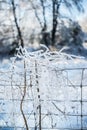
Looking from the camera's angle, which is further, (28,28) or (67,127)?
(28,28)

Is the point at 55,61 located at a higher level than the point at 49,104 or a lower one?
higher

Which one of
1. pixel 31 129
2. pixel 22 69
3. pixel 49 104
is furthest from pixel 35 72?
pixel 31 129

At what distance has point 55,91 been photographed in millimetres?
1762

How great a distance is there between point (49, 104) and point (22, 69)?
9.0 inches

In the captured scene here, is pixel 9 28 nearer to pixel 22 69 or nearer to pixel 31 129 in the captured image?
pixel 31 129

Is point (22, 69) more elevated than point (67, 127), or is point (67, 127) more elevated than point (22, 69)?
point (22, 69)

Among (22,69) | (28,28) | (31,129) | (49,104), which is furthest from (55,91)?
(28,28)

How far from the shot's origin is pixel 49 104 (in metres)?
1.78

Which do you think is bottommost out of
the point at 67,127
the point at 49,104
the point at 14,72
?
the point at 67,127

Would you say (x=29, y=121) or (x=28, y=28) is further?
(x=28, y=28)

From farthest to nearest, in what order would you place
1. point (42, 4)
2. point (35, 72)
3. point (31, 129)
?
point (42, 4) → point (31, 129) → point (35, 72)

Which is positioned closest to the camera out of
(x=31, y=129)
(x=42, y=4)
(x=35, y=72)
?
(x=35, y=72)

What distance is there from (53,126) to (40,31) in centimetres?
396

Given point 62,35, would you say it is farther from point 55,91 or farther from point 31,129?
point 55,91
